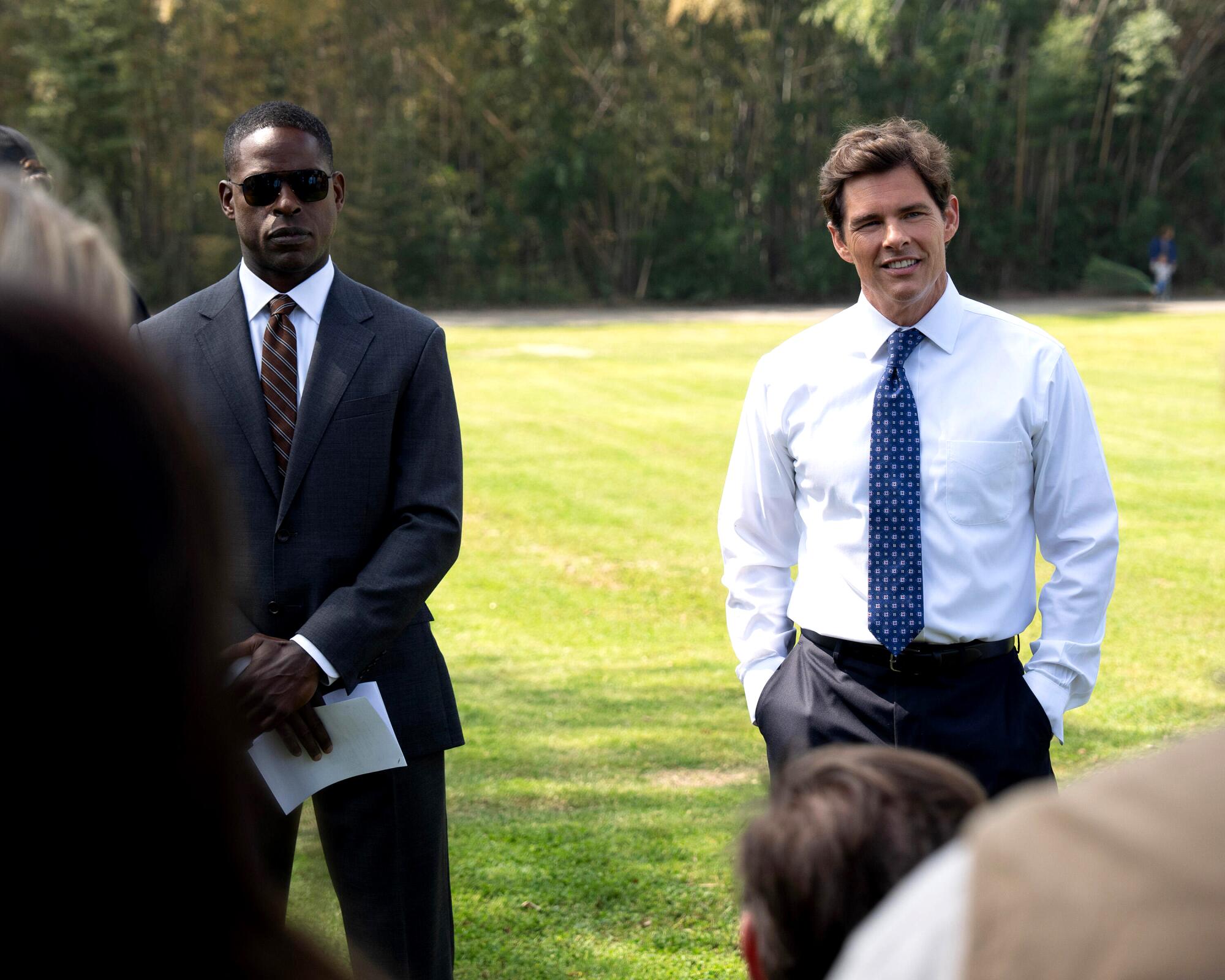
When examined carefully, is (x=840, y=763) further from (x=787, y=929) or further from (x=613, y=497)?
(x=613, y=497)

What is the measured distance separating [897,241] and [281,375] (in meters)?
1.60

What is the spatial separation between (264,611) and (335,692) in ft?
0.83

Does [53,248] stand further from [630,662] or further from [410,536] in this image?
[630,662]

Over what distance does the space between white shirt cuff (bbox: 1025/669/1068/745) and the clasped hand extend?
1751 millimetres

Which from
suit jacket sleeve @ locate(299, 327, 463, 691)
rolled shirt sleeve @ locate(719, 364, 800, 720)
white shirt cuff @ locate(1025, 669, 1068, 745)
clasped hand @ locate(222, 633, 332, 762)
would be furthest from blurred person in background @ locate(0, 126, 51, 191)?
white shirt cuff @ locate(1025, 669, 1068, 745)

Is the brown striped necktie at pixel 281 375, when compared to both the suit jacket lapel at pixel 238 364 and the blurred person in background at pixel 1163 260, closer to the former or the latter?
the suit jacket lapel at pixel 238 364

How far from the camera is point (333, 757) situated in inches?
119

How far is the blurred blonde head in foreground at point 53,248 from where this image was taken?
1.29 metres

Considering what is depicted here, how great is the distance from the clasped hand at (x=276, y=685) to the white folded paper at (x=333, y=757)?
0.05m

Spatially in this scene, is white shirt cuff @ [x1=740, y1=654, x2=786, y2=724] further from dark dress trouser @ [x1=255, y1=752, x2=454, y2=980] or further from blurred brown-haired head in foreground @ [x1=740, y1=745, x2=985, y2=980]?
blurred brown-haired head in foreground @ [x1=740, y1=745, x2=985, y2=980]

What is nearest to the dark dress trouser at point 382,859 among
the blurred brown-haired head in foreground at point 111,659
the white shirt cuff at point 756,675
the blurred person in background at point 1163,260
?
the white shirt cuff at point 756,675

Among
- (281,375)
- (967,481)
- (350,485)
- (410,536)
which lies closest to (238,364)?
(281,375)

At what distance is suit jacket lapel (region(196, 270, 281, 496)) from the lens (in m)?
3.07

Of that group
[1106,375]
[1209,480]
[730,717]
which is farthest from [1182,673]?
[1106,375]
